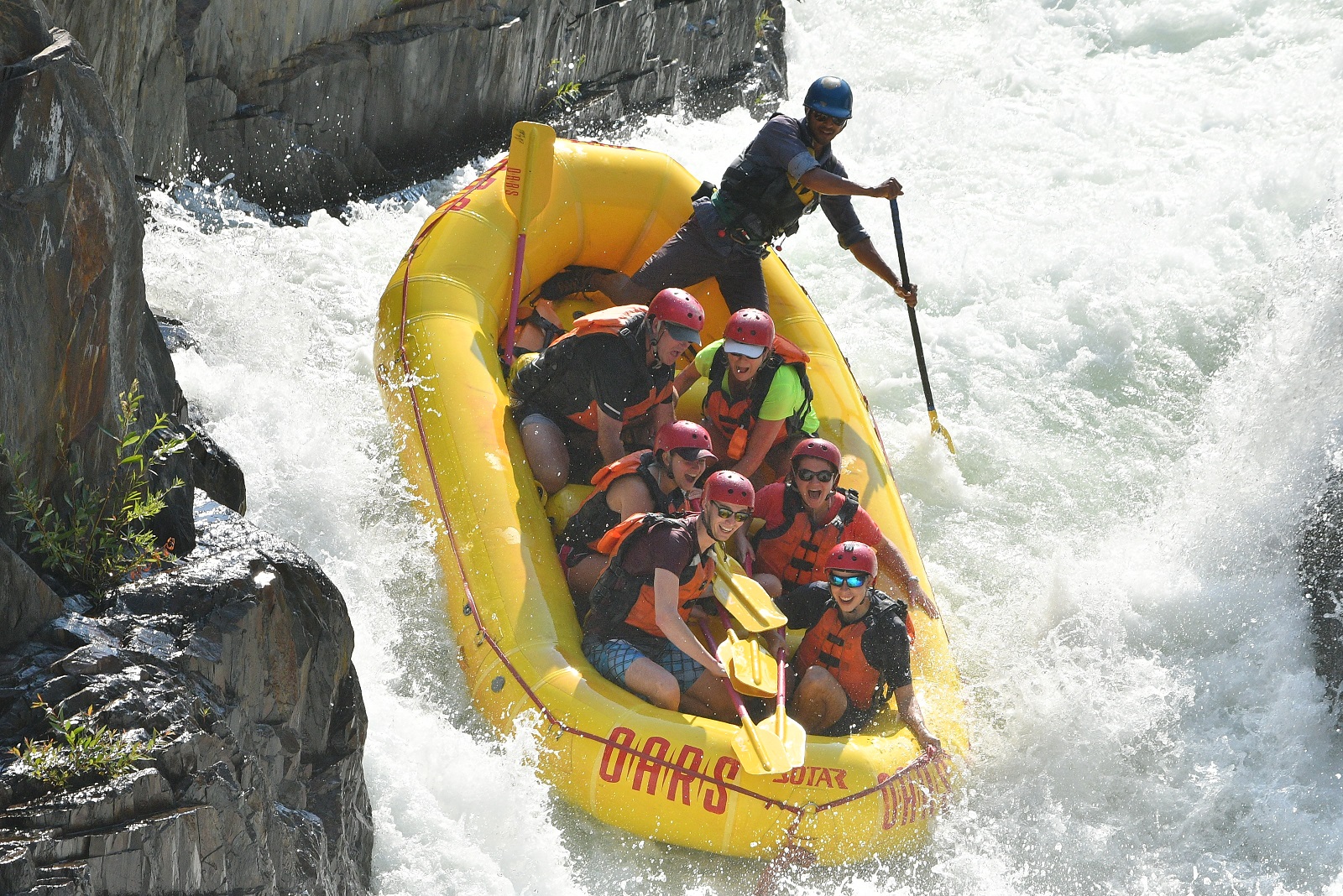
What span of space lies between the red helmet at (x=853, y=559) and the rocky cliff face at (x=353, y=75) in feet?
10.9

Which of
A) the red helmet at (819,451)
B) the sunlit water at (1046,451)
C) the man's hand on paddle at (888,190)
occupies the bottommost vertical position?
the sunlit water at (1046,451)

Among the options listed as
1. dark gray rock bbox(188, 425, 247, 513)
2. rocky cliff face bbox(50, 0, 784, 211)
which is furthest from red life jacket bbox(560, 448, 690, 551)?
rocky cliff face bbox(50, 0, 784, 211)

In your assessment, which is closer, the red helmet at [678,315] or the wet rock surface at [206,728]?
the wet rock surface at [206,728]

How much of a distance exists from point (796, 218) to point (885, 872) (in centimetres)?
273

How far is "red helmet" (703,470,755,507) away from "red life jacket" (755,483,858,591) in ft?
1.93

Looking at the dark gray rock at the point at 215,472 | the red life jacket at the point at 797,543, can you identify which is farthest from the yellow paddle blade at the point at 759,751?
the dark gray rock at the point at 215,472

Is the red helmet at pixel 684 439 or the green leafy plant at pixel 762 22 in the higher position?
the green leafy plant at pixel 762 22

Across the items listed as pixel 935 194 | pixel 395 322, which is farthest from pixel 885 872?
pixel 935 194

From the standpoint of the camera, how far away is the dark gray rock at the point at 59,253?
2574 mm

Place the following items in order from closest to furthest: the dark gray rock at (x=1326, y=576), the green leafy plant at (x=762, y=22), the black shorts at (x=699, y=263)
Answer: the dark gray rock at (x=1326, y=576)
the black shorts at (x=699, y=263)
the green leafy plant at (x=762, y=22)

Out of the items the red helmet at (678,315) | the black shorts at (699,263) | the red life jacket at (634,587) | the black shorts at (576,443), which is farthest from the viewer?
the black shorts at (699,263)

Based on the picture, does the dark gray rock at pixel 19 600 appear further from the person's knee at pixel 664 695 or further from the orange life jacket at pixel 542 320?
the orange life jacket at pixel 542 320

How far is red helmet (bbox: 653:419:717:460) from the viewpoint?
14.1 ft

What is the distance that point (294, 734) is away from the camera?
10.5 ft
